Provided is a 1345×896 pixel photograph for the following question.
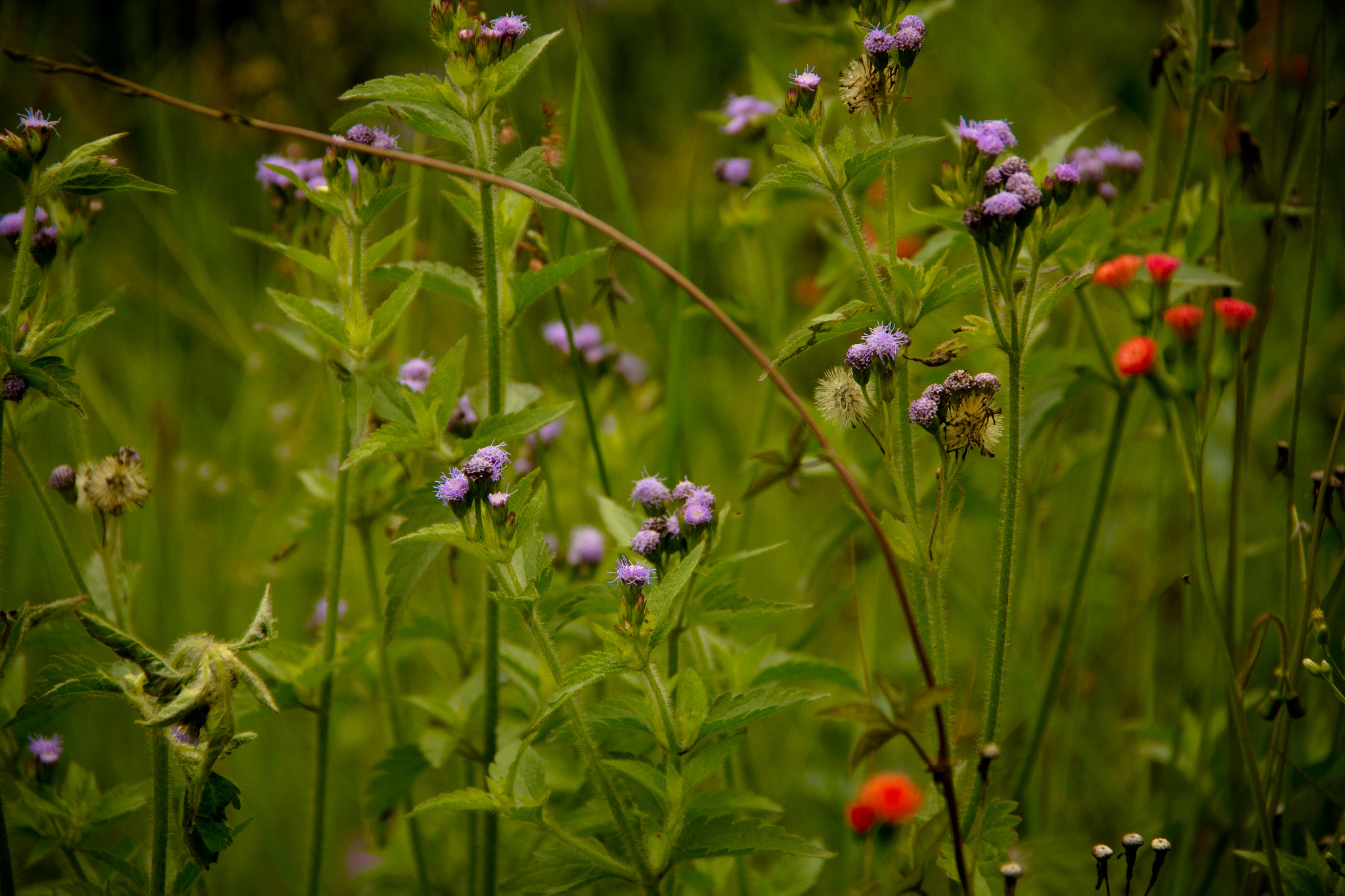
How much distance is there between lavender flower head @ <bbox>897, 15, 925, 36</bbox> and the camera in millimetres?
1754

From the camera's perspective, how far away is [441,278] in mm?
2006

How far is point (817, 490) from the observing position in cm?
433

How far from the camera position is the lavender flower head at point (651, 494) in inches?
73.3

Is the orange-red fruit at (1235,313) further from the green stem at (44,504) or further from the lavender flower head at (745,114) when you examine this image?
the green stem at (44,504)

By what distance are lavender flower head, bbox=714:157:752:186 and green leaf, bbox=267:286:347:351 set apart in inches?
58.4

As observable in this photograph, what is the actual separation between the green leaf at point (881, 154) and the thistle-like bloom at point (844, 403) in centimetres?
39

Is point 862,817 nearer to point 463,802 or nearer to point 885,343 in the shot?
point 463,802

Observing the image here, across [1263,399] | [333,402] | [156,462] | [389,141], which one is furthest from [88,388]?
[1263,399]

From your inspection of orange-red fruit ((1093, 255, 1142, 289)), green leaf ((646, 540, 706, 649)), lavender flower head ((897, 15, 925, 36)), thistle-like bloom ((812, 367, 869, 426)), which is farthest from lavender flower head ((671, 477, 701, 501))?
orange-red fruit ((1093, 255, 1142, 289))

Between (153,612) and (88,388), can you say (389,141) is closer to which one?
(153,612)

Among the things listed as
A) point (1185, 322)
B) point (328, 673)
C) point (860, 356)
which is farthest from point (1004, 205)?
point (328, 673)

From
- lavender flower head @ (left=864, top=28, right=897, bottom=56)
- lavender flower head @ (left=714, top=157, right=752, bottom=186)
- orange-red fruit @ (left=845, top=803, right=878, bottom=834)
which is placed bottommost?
orange-red fruit @ (left=845, top=803, right=878, bottom=834)

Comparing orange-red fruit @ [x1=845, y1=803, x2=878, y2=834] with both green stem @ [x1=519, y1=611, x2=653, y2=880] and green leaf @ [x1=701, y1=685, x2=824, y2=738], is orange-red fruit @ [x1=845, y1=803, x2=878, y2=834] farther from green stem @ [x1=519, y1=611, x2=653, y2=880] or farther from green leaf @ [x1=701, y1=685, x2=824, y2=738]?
green stem @ [x1=519, y1=611, x2=653, y2=880]

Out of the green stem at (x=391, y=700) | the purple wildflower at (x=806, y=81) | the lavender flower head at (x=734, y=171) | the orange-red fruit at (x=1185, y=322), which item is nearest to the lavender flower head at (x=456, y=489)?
the green stem at (x=391, y=700)
